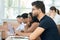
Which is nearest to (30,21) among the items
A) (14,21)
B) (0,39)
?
(0,39)

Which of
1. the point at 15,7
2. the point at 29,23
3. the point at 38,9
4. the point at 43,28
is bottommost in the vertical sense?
the point at 29,23

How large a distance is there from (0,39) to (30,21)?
2.91 ft

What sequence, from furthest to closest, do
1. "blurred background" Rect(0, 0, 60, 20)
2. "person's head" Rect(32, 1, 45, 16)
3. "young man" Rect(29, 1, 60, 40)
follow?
"blurred background" Rect(0, 0, 60, 20), "person's head" Rect(32, 1, 45, 16), "young man" Rect(29, 1, 60, 40)

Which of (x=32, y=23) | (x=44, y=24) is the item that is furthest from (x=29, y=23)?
(x=44, y=24)

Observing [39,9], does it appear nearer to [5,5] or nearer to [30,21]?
[30,21]

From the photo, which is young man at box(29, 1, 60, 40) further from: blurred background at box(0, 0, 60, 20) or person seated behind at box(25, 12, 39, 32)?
blurred background at box(0, 0, 60, 20)

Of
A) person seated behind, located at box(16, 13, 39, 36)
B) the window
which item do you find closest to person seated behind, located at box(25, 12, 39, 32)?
person seated behind, located at box(16, 13, 39, 36)

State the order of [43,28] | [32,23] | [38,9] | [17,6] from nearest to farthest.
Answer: [43,28] < [38,9] < [32,23] < [17,6]

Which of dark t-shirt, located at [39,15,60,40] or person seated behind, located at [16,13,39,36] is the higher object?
dark t-shirt, located at [39,15,60,40]

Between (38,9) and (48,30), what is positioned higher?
(38,9)

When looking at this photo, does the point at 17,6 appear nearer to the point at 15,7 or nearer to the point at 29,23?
the point at 15,7

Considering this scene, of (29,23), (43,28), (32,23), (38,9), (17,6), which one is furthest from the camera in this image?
(17,6)

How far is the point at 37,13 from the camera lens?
2.61 meters

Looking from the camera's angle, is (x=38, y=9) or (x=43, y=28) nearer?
(x=43, y=28)
